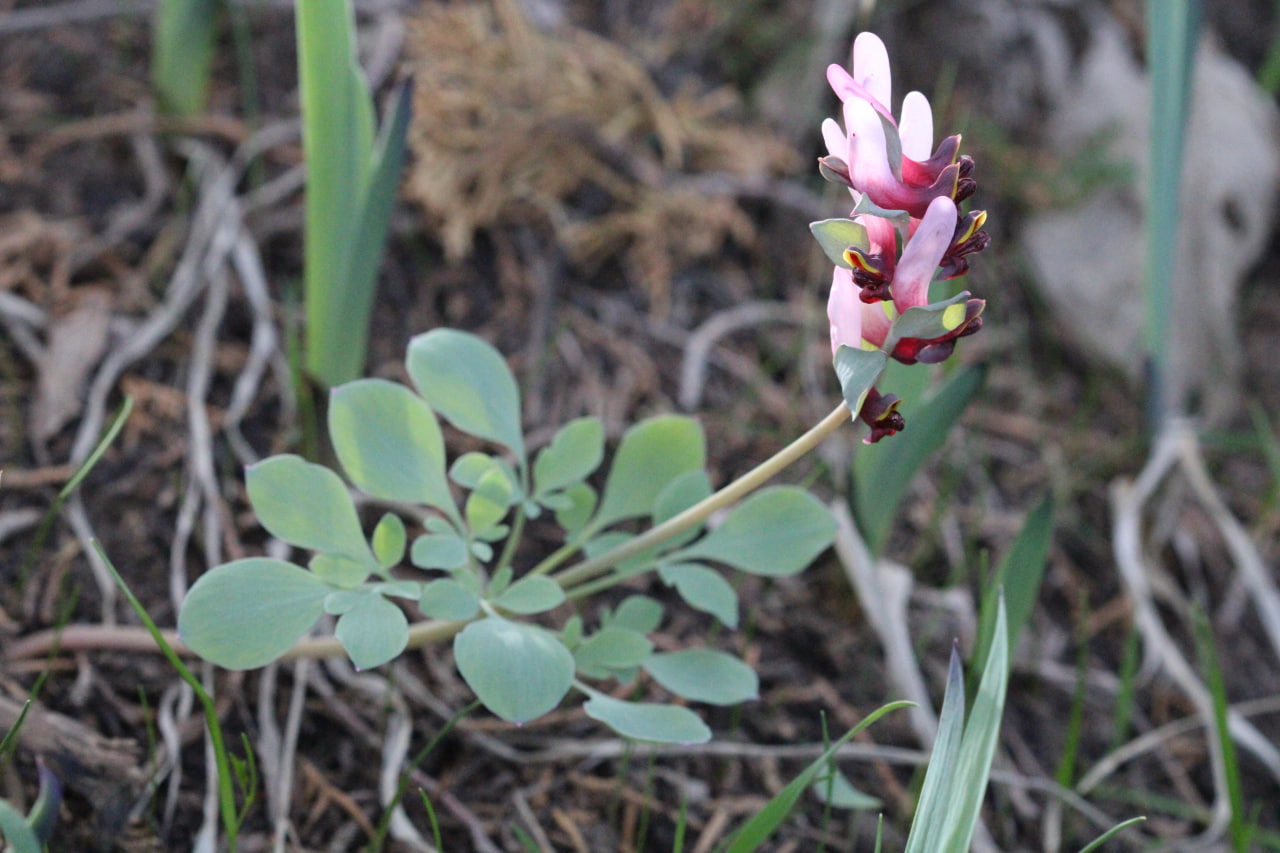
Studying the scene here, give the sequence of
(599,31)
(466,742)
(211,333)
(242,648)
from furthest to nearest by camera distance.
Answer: (599,31) → (211,333) → (466,742) → (242,648)

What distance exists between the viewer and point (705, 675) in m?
1.10

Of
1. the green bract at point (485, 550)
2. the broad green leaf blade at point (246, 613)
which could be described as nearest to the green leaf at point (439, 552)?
the green bract at point (485, 550)

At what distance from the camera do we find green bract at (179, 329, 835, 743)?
94 centimetres

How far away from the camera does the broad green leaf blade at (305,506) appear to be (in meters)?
1.00

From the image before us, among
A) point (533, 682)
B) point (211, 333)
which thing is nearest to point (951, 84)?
point (211, 333)

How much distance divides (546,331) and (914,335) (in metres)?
1.04

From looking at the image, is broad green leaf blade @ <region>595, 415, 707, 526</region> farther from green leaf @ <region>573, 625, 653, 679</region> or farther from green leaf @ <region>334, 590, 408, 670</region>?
green leaf @ <region>334, 590, 408, 670</region>

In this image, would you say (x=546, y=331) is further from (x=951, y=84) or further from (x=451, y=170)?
(x=951, y=84)

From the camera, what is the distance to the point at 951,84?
7.40 ft

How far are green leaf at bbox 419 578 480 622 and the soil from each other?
30 centimetres

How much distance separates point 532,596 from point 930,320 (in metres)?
0.48

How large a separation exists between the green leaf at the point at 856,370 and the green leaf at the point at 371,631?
45 centimetres

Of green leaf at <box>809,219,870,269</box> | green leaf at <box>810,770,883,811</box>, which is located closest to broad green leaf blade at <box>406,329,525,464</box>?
green leaf at <box>809,219,870,269</box>

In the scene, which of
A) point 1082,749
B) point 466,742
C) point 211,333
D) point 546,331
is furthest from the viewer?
point 546,331
